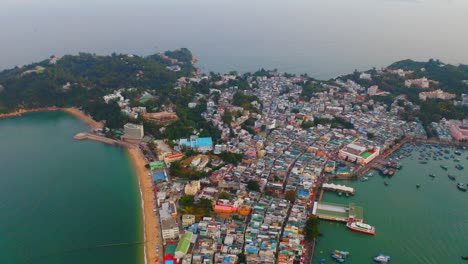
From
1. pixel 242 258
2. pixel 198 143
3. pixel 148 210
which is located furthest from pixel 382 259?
pixel 198 143


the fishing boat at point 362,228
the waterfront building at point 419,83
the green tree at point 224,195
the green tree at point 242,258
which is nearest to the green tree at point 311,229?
the fishing boat at point 362,228

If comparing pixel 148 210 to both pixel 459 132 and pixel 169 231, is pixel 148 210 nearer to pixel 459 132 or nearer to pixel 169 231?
pixel 169 231

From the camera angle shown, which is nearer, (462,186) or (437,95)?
(462,186)

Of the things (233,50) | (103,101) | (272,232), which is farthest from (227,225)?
(233,50)

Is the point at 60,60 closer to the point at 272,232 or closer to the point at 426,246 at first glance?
the point at 272,232

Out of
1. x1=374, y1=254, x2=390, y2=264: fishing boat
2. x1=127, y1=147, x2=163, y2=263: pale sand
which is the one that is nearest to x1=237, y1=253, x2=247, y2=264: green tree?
x1=127, y1=147, x2=163, y2=263: pale sand

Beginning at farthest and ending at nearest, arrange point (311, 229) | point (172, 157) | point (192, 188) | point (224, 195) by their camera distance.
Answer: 1. point (172, 157)
2. point (192, 188)
3. point (224, 195)
4. point (311, 229)
